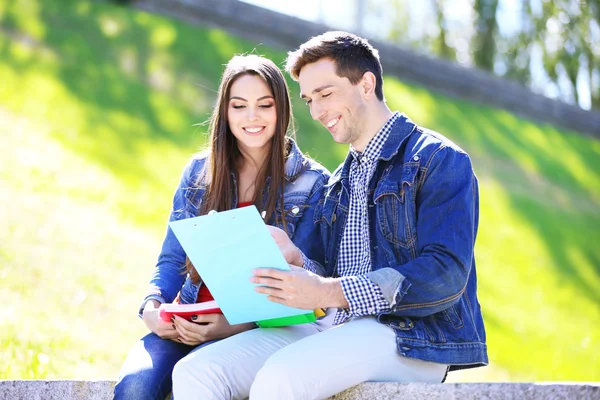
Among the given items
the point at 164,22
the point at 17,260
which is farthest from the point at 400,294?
Result: the point at 164,22

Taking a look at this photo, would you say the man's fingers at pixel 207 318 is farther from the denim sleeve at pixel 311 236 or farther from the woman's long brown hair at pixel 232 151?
the woman's long brown hair at pixel 232 151

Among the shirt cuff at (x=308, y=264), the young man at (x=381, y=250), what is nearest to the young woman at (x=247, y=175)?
the shirt cuff at (x=308, y=264)

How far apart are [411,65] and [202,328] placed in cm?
1124

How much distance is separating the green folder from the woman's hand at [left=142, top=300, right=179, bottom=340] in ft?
1.18

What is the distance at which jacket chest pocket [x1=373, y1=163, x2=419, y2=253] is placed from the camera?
306 cm

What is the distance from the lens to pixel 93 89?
8930mm

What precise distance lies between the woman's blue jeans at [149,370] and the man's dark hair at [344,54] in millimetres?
1187

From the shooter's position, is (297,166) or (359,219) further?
(297,166)

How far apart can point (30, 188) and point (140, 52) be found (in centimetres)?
392

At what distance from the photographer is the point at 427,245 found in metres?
2.92

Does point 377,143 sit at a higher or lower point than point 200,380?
higher

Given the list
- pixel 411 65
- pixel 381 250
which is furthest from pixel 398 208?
pixel 411 65

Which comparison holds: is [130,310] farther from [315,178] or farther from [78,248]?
[315,178]

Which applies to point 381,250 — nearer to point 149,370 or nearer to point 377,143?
point 377,143
